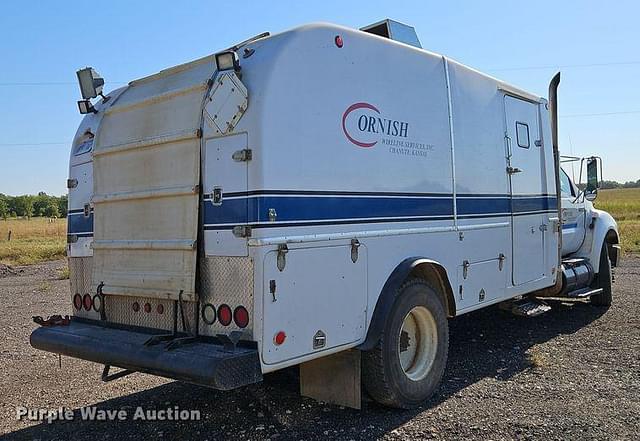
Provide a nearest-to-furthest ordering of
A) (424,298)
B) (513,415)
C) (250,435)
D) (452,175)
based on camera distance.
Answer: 1. (250,435)
2. (513,415)
3. (424,298)
4. (452,175)

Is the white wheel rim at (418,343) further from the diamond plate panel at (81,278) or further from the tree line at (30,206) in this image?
the tree line at (30,206)

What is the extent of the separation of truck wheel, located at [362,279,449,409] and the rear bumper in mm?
1221

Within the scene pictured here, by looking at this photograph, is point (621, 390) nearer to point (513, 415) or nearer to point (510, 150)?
point (513, 415)

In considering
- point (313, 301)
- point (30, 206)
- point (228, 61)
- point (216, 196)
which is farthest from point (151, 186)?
point (30, 206)

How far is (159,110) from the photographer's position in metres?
4.59

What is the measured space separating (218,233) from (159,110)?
1.25 meters

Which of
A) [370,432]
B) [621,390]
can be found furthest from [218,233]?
[621,390]

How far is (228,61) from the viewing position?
4.07 m

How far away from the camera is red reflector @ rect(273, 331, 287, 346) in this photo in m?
3.81

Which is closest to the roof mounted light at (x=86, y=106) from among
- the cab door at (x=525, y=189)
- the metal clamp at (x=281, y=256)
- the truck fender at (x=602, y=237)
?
the metal clamp at (x=281, y=256)

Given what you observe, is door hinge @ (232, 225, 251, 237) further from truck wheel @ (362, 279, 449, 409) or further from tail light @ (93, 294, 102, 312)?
tail light @ (93, 294, 102, 312)

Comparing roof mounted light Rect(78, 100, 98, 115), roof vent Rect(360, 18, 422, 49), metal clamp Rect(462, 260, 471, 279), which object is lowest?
metal clamp Rect(462, 260, 471, 279)

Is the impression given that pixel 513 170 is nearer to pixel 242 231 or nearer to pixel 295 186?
pixel 295 186

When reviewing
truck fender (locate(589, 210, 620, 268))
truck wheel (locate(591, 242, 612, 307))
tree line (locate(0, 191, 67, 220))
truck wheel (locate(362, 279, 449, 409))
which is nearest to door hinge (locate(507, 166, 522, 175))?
truck wheel (locate(362, 279, 449, 409))
